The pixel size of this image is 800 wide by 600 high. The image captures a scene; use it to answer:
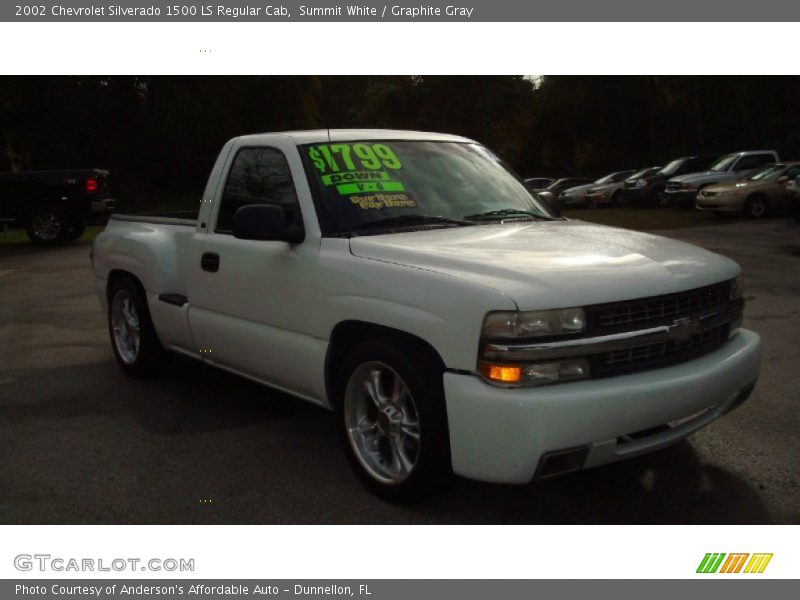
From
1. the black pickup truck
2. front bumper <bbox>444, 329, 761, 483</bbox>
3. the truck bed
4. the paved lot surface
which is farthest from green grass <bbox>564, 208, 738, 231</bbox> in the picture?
front bumper <bbox>444, 329, 761, 483</bbox>

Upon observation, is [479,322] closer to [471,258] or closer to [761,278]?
[471,258]

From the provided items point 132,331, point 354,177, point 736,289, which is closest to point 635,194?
point 132,331

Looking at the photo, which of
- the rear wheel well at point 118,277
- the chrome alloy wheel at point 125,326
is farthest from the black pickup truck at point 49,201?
the chrome alloy wheel at point 125,326

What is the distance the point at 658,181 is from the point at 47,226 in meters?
20.0

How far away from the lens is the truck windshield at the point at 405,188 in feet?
15.1

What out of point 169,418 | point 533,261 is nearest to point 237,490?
point 169,418

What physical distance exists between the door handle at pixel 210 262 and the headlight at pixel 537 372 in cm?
228

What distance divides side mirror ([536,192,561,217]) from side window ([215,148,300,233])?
5.48 feet

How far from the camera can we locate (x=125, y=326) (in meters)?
6.75

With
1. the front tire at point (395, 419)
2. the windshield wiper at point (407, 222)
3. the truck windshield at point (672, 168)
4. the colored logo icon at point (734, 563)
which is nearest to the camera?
the colored logo icon at point (734, 563)

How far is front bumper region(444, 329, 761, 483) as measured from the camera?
3434mm

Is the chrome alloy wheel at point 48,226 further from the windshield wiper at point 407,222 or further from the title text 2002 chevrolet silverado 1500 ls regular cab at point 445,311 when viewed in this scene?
the windshield wiper at point 407,222

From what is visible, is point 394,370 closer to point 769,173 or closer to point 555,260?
point 555,260

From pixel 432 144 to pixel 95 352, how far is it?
3874 mm
